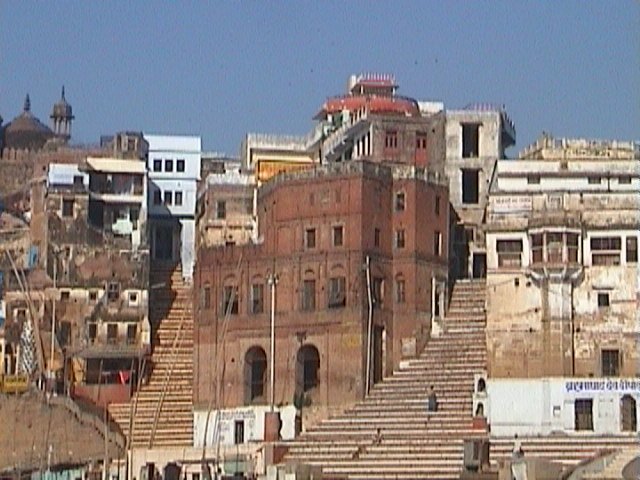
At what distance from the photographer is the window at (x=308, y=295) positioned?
48.3m

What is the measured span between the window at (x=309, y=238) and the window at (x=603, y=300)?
9619 millimetres

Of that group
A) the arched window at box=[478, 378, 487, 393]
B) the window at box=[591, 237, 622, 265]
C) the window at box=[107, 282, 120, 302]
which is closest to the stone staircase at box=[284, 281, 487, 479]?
the arched window at box=[478, 378, 487, 393]

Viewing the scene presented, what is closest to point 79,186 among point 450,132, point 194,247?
point 194,247

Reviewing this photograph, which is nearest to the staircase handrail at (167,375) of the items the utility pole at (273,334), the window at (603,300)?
the utility pole at (273,334)

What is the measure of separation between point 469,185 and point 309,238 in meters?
7.78

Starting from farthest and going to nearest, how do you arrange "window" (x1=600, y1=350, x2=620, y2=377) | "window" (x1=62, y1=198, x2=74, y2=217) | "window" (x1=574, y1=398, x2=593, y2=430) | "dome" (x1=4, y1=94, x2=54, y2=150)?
"dome" (x1=4, y1=94, x2=54, y2=150) → "window" (x1=62, y1=198, x2=74, y2=217) → "window" (x1=600, y1=350, x2=620, y2=377) → "window" (x1=574, y1=398, x2=593, y2=430)

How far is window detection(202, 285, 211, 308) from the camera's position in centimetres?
5094

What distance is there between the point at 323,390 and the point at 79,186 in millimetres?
13364

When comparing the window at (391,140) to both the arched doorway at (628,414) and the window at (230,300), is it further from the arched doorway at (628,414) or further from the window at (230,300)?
the arched doorway at (628,414)

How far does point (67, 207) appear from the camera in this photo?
53906mm

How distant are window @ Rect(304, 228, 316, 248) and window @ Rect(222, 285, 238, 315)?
3.28 meters

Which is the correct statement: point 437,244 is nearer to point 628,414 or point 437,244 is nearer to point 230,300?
point 230,300

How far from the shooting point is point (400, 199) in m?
49.0

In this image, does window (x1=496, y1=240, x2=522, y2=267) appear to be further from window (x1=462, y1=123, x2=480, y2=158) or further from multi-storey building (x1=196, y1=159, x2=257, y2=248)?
multi-storey building (x1=196, y1=159, x2=257, y2=248)
